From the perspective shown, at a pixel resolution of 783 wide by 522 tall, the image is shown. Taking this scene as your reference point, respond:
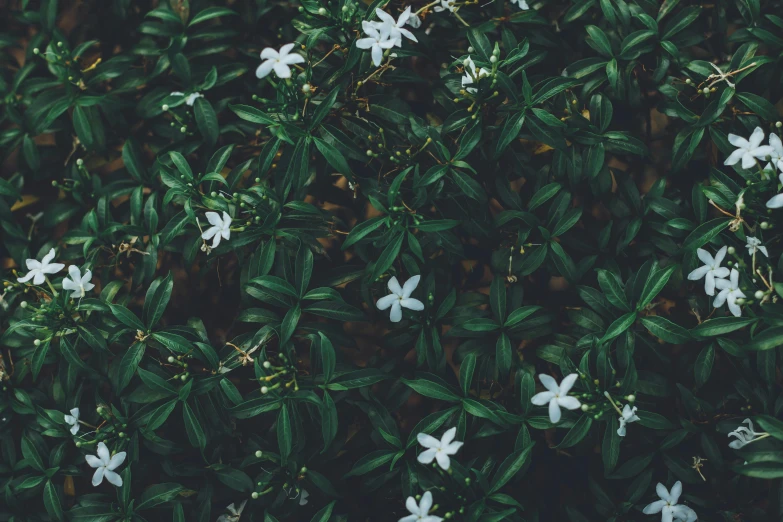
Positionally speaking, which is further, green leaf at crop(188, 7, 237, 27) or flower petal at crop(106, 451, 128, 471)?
green leaf at crop(188, 7, 237, 27)

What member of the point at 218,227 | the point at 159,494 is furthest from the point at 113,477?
the point at 218,227

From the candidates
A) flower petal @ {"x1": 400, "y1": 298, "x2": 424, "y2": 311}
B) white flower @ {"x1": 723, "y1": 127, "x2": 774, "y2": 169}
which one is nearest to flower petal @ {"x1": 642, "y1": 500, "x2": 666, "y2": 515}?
flower petal @ {"x1": 400, "y1": 298, "x2": 424, "y2": 311}

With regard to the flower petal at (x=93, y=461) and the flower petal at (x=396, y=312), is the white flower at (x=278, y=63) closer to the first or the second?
the flower petal at (x=396, y=312)

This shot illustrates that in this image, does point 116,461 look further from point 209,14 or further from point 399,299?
point 209,14

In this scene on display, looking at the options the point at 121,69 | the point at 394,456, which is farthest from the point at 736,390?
the point at 121,69

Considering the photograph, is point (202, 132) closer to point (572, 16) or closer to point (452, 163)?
point (452, 163)

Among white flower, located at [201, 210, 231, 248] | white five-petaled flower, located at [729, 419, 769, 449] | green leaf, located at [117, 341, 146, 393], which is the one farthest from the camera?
green leaf, located at [117, 341, 146, 393]

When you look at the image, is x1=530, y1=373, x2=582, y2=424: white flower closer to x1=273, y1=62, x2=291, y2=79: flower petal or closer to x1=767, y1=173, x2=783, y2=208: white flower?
x1=767, y1=173, x2=783, y2=208: white flower
